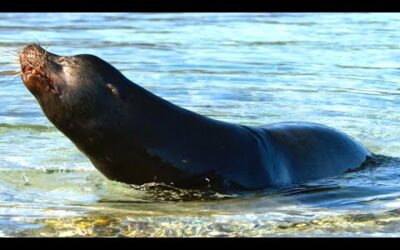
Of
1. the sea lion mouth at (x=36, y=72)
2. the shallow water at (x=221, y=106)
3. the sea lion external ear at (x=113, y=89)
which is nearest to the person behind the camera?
the shallow water at (x=221, y=106)

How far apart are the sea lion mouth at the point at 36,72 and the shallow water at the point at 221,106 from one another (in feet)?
0.53

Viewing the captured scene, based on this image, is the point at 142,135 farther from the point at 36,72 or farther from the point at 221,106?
the point at 221,106

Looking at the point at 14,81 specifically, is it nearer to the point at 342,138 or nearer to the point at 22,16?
the point at 342,138

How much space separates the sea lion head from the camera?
536cm

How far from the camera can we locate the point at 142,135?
18.3 feet

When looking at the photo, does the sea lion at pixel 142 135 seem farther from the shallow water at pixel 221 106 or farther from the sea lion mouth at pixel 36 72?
the shallow water at pixel 221 106

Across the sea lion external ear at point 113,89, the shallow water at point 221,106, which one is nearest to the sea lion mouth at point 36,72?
the shallow water at point 221,106

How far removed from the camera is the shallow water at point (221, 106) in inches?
206

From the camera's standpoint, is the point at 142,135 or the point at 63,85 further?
the point at 142,135

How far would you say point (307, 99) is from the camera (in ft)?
32.0

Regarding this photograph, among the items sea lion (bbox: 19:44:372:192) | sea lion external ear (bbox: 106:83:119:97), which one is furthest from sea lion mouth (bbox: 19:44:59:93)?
sea lion external ear (bbox: 106:83:119:97)

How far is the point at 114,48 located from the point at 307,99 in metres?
4.42

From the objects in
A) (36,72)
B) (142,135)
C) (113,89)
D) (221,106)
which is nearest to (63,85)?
(36,72)

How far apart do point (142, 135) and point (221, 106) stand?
374 centimetres
